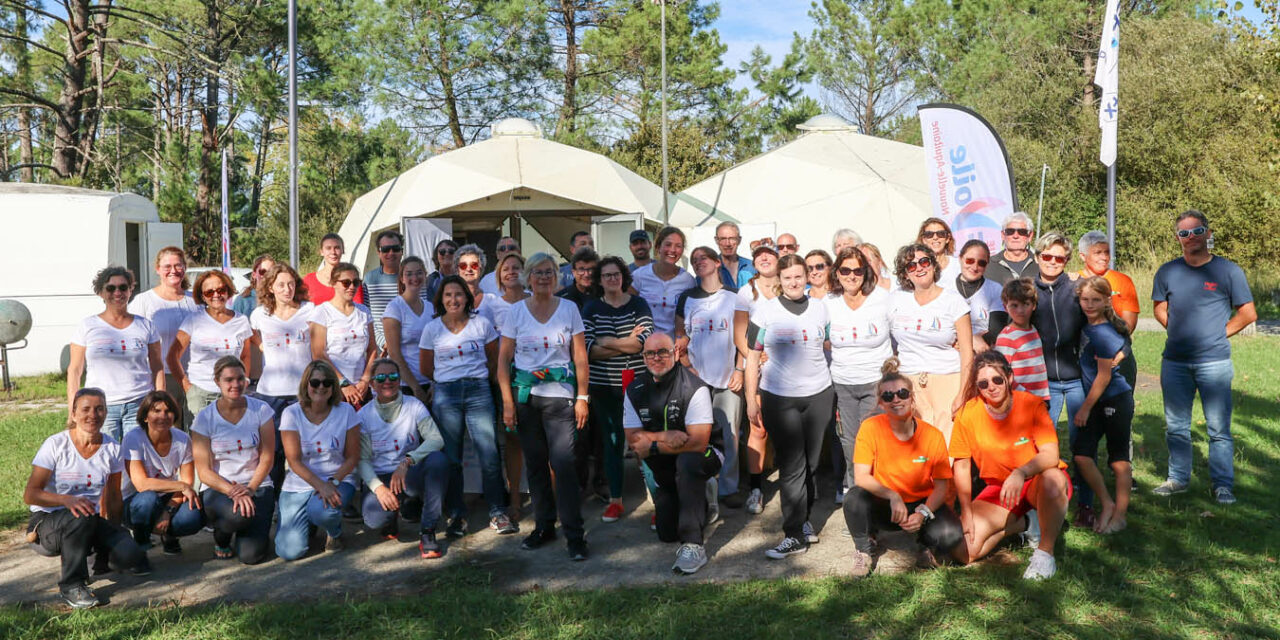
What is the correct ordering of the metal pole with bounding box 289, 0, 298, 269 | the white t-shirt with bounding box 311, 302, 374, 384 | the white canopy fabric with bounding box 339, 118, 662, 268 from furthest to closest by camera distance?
the white canopy fabric with bounding box 339, 118, 662, 268
the metal pole with bounding box 289, 0, 298, 269
the white t-shirt with bounding box 311, 302, 374, 384

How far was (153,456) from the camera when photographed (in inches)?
196

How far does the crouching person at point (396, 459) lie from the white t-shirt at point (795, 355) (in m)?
1.89

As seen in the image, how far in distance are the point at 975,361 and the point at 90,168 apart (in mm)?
22936

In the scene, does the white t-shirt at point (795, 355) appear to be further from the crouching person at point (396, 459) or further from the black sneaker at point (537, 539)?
the crouching person at point (396, 459)

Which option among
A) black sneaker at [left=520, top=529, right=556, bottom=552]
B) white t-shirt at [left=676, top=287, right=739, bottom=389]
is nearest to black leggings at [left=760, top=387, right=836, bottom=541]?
white t-shirt at [left=676, top=287, right=739, bottom=389]

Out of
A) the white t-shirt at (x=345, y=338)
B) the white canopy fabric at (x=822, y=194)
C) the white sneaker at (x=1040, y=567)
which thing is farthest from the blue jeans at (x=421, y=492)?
the white canopy fabric at (x=822, y=194)

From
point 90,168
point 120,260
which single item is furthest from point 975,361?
point 90,168

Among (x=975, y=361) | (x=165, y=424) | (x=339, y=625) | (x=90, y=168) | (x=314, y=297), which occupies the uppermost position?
(x=90, y=168)

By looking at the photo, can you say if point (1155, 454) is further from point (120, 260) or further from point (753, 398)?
point (120, 260)

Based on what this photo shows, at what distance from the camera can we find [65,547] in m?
4.39

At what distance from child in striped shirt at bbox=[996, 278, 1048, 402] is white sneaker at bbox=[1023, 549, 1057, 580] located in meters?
0.93

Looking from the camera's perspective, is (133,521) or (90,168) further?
(90,168)

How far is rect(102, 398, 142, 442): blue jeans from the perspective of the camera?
5.27 metres

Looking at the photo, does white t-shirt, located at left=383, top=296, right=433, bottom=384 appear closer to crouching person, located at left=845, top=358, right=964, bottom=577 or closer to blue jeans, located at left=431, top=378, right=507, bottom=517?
blue jeans, located at left=431, top=378, right=507, bottom=517
